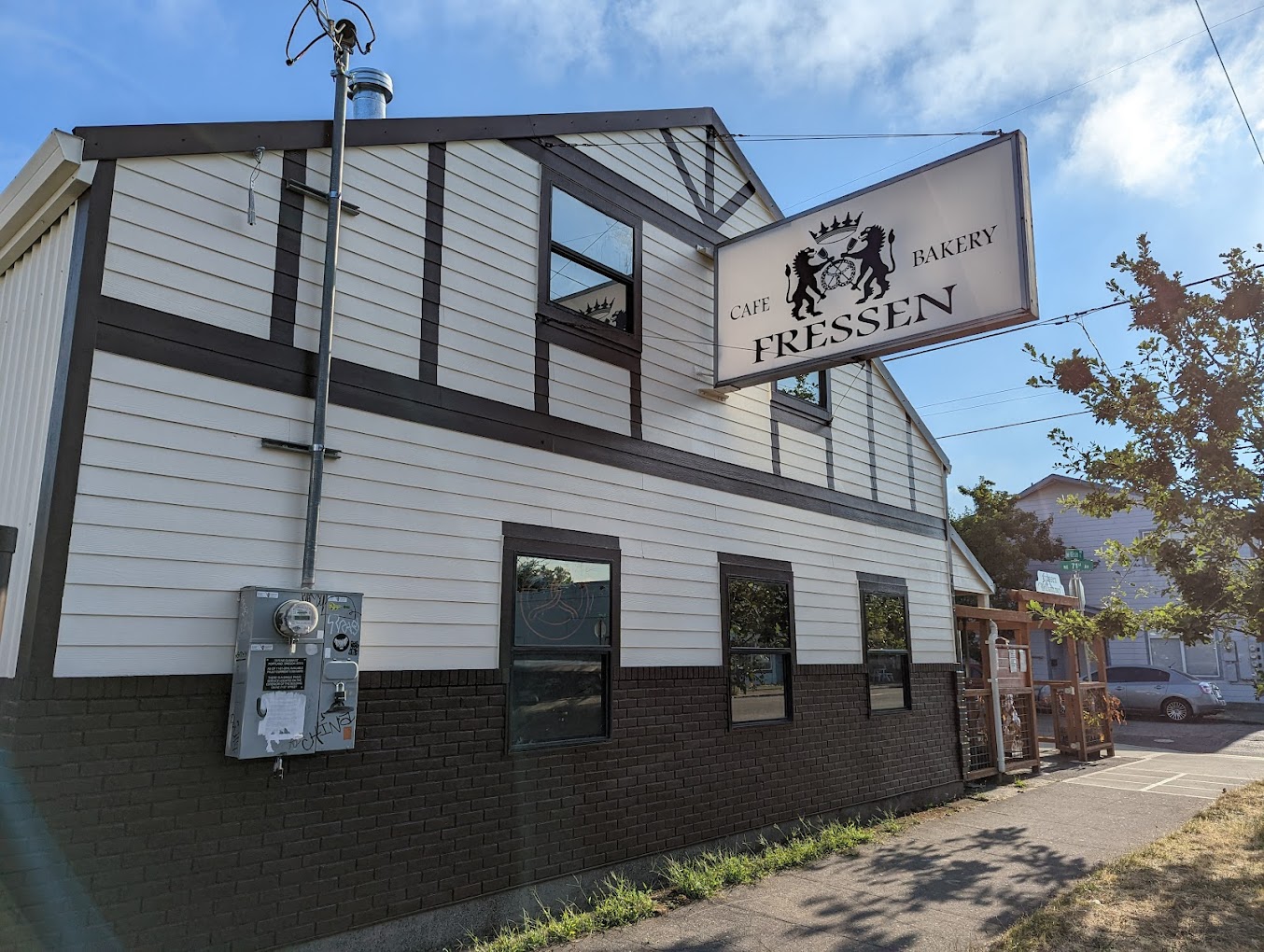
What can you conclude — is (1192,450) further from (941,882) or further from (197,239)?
(197,239)

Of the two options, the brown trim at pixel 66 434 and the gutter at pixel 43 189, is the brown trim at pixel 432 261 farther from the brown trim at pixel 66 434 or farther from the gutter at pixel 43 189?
the gutter at pixel 43 189

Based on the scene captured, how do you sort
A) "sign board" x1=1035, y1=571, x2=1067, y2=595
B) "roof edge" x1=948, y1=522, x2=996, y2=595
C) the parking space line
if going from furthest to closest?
"sign board" x1=1035, y1=571, x2=1067, y2=595 → "roof edge" x1=948, y1=522, x2=996, y2=595 → the parking space line

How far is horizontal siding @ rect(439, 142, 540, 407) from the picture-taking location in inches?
252

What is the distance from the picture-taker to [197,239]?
5121 millimetres

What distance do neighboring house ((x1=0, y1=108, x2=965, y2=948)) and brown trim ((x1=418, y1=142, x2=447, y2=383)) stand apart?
0.03 m

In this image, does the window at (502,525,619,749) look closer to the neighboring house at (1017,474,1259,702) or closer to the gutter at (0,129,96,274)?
the gutter at (0,129,96,274)

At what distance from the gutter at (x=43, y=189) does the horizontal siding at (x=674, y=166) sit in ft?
13.0

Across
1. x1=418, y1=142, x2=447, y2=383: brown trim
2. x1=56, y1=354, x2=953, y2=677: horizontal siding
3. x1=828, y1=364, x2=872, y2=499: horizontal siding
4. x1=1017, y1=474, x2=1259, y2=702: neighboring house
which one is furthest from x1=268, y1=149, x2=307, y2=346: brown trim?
x1=1017, y1=474, x2=1259, y2=702: neighboring house

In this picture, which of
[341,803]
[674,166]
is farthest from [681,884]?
[674,166]

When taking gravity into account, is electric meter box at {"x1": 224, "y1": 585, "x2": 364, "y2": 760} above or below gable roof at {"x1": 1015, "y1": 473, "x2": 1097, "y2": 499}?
below

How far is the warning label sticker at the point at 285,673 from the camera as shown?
4867mm

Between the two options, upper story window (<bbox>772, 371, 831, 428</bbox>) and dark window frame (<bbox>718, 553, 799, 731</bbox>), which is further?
upper story window (<bbox>772, 371, 831, 428</bbox>)

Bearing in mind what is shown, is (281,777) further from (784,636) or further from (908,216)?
(908,216)

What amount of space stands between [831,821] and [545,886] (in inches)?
157
